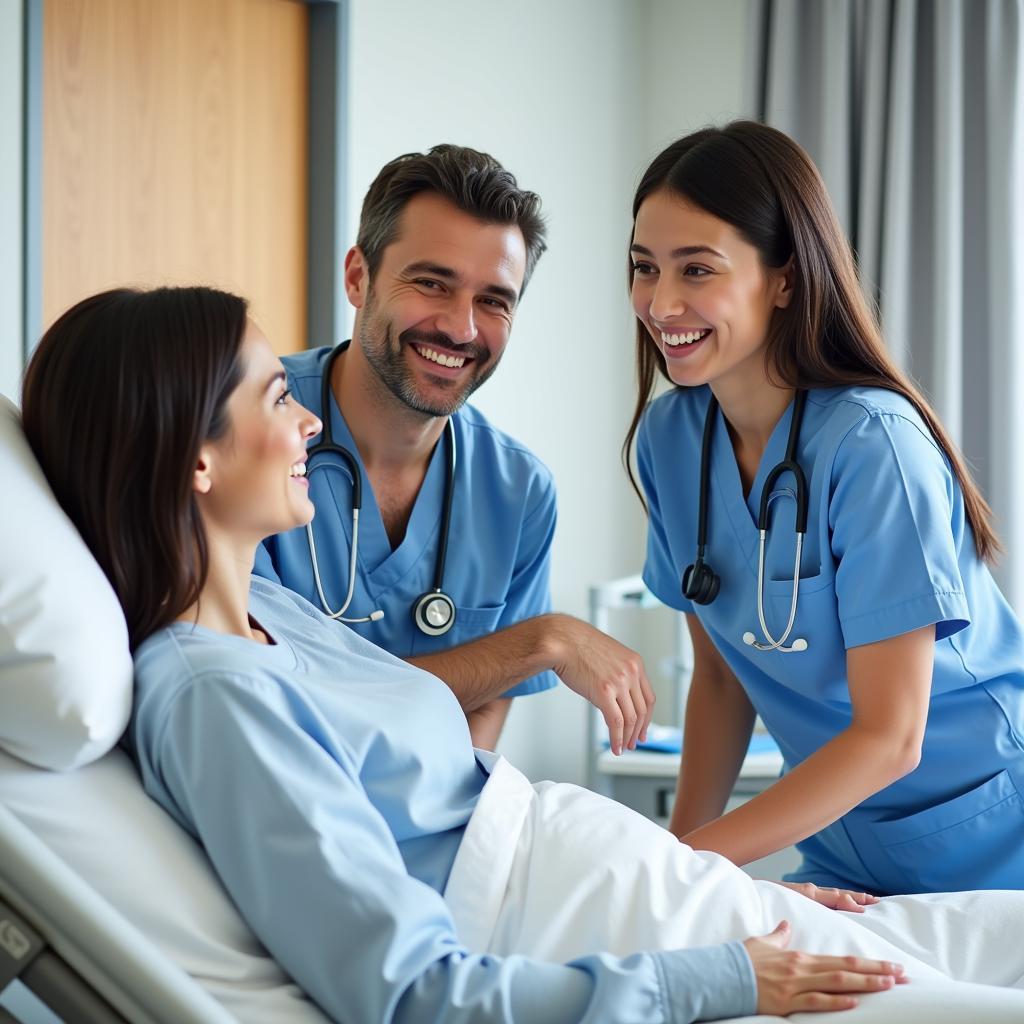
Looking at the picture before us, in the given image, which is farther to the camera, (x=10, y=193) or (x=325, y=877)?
(x=10, y=193)

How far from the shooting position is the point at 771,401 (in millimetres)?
1648

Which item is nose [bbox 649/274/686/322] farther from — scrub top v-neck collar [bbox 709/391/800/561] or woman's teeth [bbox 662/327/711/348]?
scrub top v-neck collar [bbox 709/391/800/561]

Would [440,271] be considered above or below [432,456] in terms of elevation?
above

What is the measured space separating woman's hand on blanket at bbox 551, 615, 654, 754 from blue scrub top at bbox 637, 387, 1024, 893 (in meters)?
0.16

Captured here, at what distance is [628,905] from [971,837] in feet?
1.95

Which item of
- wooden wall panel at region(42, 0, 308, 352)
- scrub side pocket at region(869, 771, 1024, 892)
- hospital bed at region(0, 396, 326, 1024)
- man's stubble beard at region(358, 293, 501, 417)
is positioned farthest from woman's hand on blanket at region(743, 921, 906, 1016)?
wooden wall panel at region(42, 0, 308, 352)

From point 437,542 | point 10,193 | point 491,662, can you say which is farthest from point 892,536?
point 10,193

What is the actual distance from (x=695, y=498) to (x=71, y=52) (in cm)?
158

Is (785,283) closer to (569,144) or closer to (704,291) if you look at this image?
(704,291)

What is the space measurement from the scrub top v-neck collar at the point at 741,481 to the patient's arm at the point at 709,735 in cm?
20

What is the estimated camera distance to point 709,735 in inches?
72.1

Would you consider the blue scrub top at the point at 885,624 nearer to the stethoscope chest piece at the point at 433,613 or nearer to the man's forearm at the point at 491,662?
the man's forearm at the point at 491,662

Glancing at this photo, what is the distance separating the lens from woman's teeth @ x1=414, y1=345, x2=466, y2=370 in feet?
6.06

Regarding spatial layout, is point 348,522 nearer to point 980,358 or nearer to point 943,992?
point 943,992
